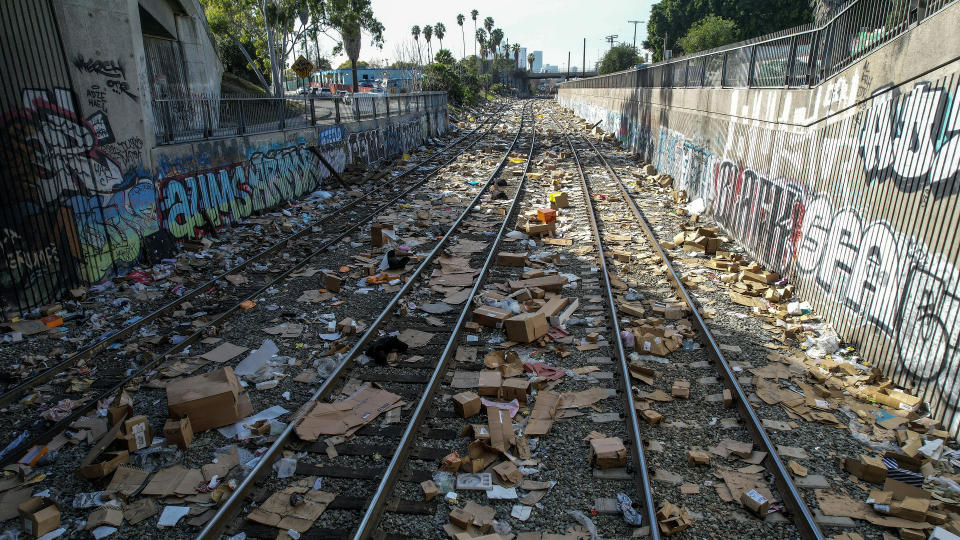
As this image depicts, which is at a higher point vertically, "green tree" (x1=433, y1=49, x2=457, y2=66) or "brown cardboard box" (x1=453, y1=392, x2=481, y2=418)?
"green tree" (x1=433, y1=49, x2=457, y2=66)

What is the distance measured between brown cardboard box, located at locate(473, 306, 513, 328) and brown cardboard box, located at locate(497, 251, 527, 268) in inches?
90.5

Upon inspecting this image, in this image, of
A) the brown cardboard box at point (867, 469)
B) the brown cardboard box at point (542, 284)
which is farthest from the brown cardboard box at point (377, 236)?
the brown cardboard box at point (867, 469)

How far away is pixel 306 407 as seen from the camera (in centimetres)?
561

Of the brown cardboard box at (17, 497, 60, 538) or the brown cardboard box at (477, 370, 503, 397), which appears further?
the brown cardboard box at (477, 370, 503, 397)

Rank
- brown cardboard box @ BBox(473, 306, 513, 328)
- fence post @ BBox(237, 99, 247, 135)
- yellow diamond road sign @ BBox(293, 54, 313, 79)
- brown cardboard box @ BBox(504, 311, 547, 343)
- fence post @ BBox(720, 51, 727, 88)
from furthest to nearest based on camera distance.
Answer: yellow diamond road sign @ BBox(293, 54, 313, 79), fence post @ BBox(720, 51, 727, 88), fence post @ BBox(237, 99, 247, 135), brown cardboard box @ BBox(473, 306, 513, 328), brown cardboard box @ BBox(504, 311, 547, 343)

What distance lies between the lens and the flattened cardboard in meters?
5.34

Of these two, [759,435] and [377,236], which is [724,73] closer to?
[377,236]

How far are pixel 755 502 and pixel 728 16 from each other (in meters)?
65.2

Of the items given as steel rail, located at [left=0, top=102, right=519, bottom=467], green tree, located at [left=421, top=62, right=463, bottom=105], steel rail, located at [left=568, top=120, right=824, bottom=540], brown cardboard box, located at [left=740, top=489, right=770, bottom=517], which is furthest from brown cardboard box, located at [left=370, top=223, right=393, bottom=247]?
→ green tree, located at [left=421, top=62, right=463, bottom=105]

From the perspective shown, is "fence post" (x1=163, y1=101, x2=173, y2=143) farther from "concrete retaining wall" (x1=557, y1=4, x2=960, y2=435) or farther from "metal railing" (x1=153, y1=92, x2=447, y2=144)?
"concrete retaining wall" (x1=557, y1=4, x2=960, y2=435)

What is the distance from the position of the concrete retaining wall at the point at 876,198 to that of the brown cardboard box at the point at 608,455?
10.3 feet

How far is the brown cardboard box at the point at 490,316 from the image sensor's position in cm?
770

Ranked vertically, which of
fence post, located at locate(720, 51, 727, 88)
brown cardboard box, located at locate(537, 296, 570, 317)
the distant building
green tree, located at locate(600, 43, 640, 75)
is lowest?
brown cardboard box, located at locate(537, 296, 570, 317)

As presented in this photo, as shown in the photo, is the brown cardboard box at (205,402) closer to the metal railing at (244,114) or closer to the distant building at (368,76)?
the metal railing at (244,114)
